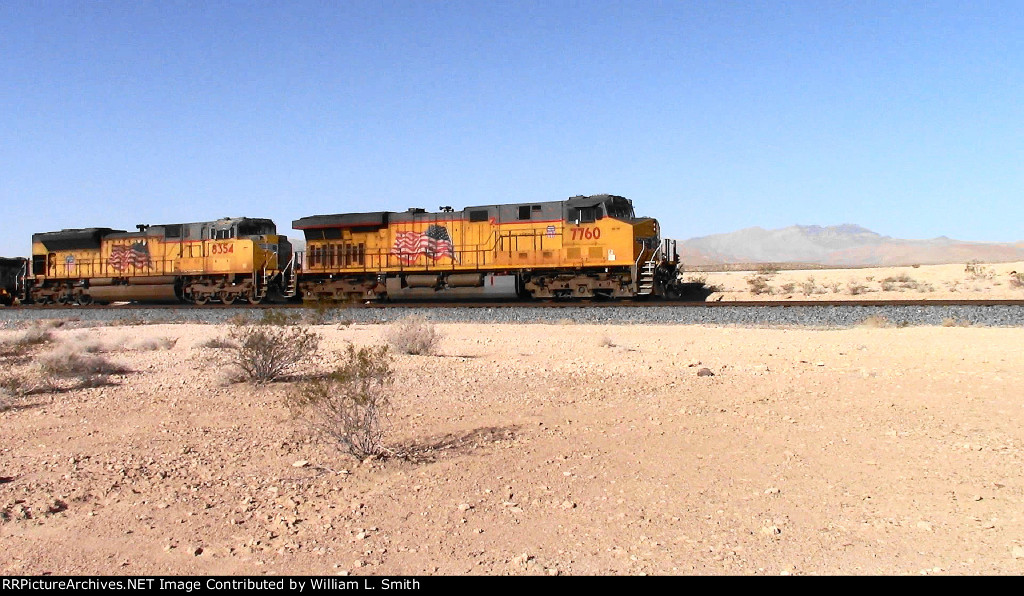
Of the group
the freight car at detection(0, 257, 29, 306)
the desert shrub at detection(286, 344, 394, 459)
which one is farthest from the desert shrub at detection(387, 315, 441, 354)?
the freight car at detection(0, 257, 29, 306)

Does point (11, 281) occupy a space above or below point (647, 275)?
above

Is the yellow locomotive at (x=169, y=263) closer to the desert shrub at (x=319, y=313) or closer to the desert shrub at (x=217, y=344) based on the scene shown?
the desert shrub at (x=319, y=313)

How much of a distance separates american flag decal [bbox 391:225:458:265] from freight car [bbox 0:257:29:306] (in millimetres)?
17976

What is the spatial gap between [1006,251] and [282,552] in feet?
562

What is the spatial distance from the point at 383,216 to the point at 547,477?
18.3 meters

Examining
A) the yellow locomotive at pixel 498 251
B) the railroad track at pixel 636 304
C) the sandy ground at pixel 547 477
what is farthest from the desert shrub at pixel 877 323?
the yellow locomotive at pixel 498 251

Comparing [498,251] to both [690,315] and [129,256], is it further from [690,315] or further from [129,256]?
[129,256]

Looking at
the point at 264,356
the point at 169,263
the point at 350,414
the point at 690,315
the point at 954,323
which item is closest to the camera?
the point at 350,414

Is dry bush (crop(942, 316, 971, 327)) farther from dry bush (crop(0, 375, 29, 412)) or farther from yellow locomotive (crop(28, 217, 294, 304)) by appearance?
yellow locomotive (crop(28, 217, 294, 304))

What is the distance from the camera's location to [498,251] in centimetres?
2109

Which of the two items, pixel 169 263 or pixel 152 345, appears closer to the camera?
pixel 152 345

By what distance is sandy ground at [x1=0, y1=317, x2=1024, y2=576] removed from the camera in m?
3.95

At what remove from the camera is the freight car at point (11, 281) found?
29500 millimetres

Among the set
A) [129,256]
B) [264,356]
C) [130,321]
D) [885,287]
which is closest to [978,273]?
[885,287]
